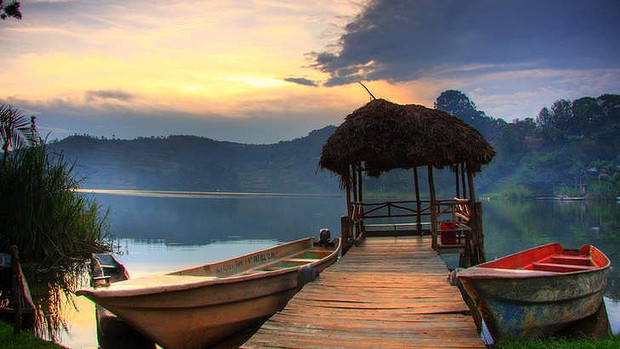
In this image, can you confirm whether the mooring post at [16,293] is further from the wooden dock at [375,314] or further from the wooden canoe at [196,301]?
the wooden dock at [375,314]

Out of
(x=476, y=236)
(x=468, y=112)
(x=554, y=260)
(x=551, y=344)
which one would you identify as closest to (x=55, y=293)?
(x=476, y=236)

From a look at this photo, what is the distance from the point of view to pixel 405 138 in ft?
39.9

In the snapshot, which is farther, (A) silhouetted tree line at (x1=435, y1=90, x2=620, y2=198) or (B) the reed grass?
(A) silhouetted tree line at (x1=435, y1=90, x2=620, y2=198)

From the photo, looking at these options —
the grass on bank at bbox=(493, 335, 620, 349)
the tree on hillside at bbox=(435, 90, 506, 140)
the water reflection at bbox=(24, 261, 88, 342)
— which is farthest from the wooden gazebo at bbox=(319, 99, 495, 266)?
the tree on hillside at bbox=(435, 90, 506, 140)

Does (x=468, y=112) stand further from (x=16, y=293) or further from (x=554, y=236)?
(x=16, y=293)

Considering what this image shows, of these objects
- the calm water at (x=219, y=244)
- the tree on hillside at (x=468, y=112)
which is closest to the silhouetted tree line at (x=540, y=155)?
the tree on hillside at (x=468, y=112)

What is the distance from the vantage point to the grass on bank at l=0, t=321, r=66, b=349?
22.2 ft

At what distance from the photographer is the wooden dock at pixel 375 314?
5.50m

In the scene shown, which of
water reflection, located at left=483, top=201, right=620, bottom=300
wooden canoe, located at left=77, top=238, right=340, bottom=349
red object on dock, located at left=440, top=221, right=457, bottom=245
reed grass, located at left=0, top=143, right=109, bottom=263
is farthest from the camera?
water reflection, located at left=483, top=201, right=620, bottom=300

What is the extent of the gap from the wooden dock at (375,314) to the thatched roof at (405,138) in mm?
3302

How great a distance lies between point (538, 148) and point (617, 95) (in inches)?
680

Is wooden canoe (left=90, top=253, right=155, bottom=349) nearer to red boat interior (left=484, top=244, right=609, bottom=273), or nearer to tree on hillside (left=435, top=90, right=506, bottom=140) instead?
red boat interior (left=484, top=244, right=609, bottom=273)

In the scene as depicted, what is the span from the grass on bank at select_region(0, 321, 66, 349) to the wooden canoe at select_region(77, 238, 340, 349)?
116 centimetres

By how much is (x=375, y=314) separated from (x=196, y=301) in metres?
2.42
